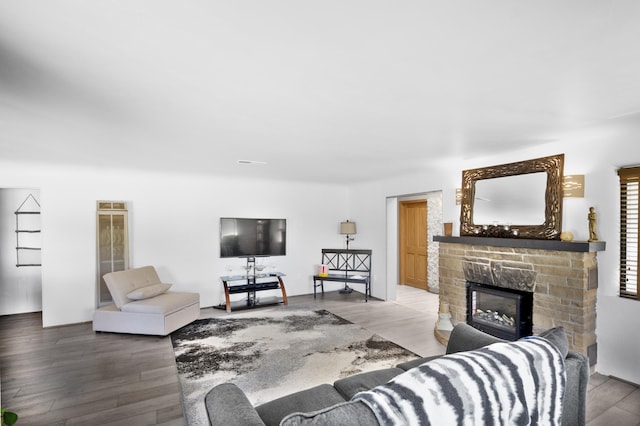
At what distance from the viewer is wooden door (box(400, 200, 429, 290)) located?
24.7 ft

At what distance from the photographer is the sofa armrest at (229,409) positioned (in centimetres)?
131

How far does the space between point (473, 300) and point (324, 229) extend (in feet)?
11.6

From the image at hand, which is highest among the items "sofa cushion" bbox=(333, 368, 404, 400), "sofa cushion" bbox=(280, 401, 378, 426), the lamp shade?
the lamp shade

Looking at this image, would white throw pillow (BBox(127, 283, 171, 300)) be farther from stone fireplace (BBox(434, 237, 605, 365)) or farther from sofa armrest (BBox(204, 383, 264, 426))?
stone fireplace (BBox(434, 237, 605, 365))

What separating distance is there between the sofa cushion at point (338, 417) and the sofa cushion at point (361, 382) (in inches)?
36.5

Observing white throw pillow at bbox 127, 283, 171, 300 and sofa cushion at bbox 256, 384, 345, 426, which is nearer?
sofa cushion at bbox 256, 384, 345, 426

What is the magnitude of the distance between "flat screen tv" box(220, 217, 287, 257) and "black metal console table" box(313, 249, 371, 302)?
0.99 meters

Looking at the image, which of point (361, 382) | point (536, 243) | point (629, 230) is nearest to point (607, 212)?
point (629, 230)

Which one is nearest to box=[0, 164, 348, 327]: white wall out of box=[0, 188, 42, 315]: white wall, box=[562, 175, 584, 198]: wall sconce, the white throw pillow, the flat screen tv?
the flat screen tv

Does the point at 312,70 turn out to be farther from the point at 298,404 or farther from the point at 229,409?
the point at 298,404

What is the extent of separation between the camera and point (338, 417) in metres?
1.03

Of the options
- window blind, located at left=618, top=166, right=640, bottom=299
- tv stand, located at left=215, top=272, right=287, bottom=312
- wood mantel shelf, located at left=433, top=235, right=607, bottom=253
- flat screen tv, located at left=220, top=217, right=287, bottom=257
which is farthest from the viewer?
flat screen tv, located at left=220, top=217, right=287, bottom=257

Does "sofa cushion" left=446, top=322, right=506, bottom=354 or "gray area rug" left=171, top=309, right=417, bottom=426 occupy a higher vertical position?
"sofa cushion" left=446, top=322, right=506, bottom=354

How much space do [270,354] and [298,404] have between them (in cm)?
201
